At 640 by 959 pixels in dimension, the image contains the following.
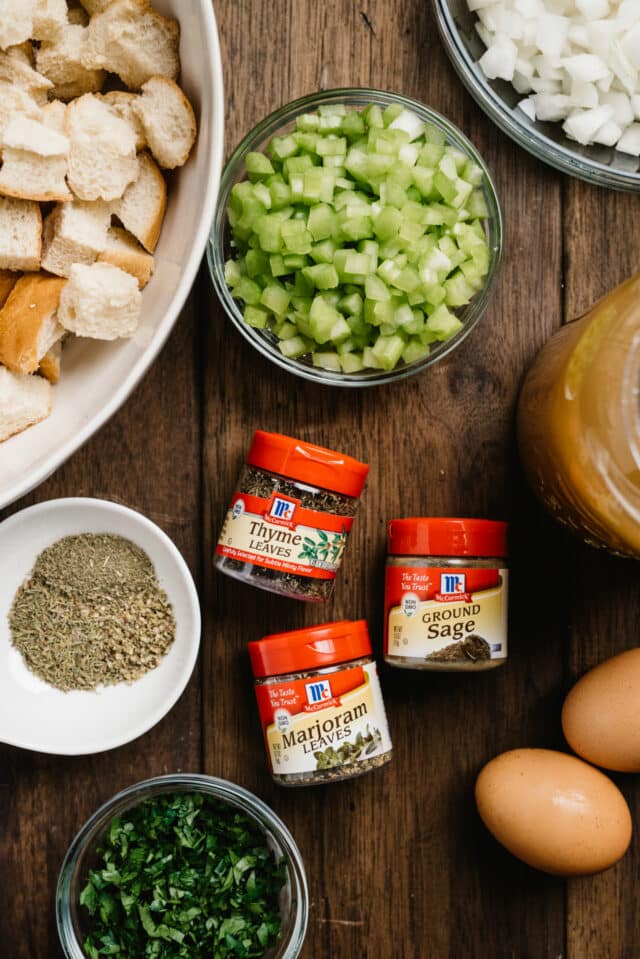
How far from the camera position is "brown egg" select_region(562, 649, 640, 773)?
1234 mm

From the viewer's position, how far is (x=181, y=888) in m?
1.29

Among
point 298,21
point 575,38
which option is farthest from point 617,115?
point 298,21

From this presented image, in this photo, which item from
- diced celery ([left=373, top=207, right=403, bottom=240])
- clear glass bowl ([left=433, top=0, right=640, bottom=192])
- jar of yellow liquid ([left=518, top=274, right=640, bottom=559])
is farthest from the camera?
clear glass bowl ([left=433, top=0, right=640, bottom=192])

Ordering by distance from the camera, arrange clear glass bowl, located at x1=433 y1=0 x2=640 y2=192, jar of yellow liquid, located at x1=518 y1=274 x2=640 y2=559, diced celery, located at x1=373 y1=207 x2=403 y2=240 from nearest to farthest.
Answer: jar of yellow liquid, located at x1=518 y1=274 x2=640 y2=559 → diced celery, located at x1=373 y1=207 x2=403 y2=240 → clear glass bowl, located at x1=433 y1=0 x2=640 y2=192

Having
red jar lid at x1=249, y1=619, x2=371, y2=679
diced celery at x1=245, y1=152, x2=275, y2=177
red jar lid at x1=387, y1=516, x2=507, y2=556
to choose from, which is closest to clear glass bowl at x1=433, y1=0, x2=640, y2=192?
diced celery at x1=245, y1=152, x2=275, y2=177

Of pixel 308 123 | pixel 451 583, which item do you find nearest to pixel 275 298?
pixel 308 123

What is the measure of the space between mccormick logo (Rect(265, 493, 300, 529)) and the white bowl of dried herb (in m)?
0.21

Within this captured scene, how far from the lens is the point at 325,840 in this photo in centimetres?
140

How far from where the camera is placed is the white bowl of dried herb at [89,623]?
1.32 meters

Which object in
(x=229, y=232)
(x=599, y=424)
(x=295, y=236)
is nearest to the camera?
(x=599, y=424)

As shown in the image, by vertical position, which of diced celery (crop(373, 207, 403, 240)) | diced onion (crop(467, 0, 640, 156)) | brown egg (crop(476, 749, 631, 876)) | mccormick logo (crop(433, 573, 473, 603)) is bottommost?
brown egg (crop(476, 749, 631, 876))

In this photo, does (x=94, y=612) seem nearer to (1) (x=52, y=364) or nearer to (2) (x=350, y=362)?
(1) (x=52, y=364)

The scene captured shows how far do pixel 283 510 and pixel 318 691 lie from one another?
0.26 metres

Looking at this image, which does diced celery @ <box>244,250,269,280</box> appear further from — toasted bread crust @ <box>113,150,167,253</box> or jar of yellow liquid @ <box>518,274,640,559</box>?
jar of yellow liquid @ <box>518,274,640,559</box>
